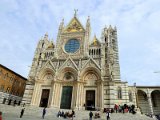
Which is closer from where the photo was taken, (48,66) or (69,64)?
(69,64)

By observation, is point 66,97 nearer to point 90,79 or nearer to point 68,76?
point 68,76

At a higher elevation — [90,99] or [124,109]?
[90,99]

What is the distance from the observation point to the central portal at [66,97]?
2369 centimetres

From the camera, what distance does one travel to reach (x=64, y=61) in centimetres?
2661

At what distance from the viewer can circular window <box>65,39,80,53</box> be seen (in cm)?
2798

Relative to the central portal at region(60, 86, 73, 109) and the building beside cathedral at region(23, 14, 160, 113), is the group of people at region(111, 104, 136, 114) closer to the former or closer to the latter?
the building beside cathedral at region(23, 14, 160, 113)

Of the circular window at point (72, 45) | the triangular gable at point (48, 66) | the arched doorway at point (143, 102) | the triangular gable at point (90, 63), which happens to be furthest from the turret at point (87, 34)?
the arched doorway at point (143, 102)

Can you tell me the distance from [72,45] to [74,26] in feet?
15.4

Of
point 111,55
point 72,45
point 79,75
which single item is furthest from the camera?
point 72,45

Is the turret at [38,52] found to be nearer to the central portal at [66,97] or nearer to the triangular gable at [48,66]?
the triangular gable at [48,66]

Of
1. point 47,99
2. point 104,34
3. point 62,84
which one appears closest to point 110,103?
point 62,84

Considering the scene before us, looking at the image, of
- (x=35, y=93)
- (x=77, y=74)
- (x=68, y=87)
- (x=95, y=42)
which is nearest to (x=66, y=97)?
(x=68, y=87)

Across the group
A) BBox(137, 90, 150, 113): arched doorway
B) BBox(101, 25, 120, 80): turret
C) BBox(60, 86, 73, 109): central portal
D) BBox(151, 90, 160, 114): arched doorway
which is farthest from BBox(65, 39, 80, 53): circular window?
BBox(151, 90, 160, 114): arched doorway

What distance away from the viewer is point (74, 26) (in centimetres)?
3083
